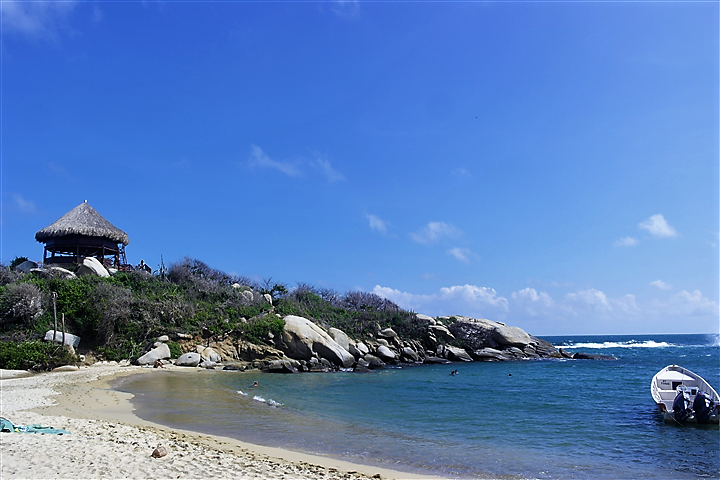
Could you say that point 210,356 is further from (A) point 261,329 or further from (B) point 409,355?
(B) point 409,355

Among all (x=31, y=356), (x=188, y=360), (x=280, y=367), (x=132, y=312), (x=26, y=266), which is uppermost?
(x=26, y=266)

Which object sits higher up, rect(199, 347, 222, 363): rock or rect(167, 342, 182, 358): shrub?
rect(167, 342, 182, 358): shrub

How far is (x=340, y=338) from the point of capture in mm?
32812

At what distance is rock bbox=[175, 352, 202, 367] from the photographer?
25.0 meters

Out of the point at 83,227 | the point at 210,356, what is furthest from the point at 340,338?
the point at 83,227

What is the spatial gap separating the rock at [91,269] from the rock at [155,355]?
8622 millimetres

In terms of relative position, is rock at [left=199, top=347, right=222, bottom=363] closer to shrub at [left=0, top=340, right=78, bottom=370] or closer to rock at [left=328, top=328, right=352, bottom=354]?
shrub at [left=0, top=340, right=78, bottom=370]

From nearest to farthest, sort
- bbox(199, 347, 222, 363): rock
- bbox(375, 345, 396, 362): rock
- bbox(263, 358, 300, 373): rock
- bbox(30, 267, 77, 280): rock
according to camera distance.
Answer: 1. bbox(263, 358, 300, 373): rock
2. bbox(199, 347, 222, 363): rock
3. bbox(30, 267, 77, 280): rock
4. bbox(375, 345, 396, 362): rock

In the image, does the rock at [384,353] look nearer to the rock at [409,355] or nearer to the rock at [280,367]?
the rock at [409,355]

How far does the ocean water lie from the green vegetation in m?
5.62

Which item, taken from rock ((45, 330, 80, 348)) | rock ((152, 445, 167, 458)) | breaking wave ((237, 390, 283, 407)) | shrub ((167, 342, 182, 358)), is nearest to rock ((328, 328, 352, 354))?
shrub ((167, 342, 182, 358))

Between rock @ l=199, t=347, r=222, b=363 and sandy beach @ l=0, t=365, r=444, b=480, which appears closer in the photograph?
sandy beach @ l=0, t=365, r=444, b=480

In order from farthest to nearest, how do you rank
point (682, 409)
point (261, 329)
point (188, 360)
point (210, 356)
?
1. point (261, 329)
2. point (210, 356)
3. point (188, 360)
4. point (682, 409)

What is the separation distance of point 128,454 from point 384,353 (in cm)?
2820
